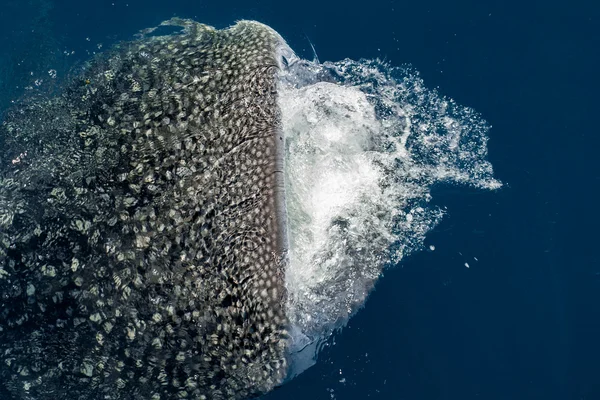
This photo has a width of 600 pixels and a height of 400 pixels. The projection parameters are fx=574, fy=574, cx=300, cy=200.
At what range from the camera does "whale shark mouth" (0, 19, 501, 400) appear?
16.5 feet

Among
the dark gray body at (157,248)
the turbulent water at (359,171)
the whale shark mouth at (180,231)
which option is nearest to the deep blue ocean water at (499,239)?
the turbulent water at (359,171)

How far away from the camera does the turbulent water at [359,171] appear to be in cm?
578

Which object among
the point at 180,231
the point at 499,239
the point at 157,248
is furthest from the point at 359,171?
the point at 157,248

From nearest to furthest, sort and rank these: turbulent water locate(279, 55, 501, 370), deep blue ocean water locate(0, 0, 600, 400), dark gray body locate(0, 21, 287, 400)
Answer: dark gray body locate(0, 21, 287, 400), turbulent water locate(279, 55, 501, 370), deep blue ocean water locate(0, 0, 600, 400)

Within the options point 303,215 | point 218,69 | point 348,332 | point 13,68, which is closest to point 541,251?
point 348,332

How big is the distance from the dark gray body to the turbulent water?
47 centimetres

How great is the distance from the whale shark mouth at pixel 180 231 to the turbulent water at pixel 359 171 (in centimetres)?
3

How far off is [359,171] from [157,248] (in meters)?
2.60

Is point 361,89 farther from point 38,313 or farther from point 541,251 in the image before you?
point 38,313

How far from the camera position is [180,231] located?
201 inches

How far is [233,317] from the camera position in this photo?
4.97 metres

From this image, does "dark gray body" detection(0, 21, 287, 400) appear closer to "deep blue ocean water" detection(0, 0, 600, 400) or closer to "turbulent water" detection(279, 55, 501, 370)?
"turbulent water" detection(279, 55, 501, 370)

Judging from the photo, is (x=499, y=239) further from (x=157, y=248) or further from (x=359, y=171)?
(x=157, y=248)

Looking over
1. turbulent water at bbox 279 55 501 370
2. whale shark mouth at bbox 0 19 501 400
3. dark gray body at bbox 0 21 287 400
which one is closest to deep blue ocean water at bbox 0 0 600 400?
turbulent water at bbox 279 55 501 370
